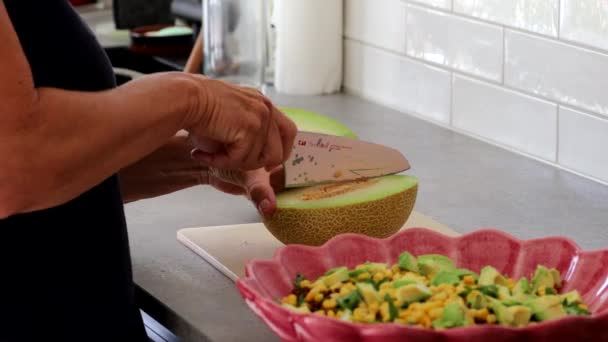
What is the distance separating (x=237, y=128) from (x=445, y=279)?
31cm

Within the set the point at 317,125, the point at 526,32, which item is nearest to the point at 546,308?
the point at 317,125

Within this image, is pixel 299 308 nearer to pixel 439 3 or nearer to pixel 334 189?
pixel 334 189

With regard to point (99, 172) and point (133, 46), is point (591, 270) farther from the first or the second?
point (133, 46)

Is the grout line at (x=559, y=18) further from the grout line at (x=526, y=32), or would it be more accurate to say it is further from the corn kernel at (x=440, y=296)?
the corn kernel at (x=440, y=296)

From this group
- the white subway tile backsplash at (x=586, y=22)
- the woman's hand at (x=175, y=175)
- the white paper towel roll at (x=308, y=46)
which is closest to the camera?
the woman's hand at (x=175, y=175)

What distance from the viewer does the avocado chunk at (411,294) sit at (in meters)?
1.00

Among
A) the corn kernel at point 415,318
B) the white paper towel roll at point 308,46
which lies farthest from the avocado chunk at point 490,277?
the white paper towel roll at point 308,46

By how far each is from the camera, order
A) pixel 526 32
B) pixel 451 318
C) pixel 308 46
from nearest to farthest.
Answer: pixel 451 318, pixel 526 32, pixel 308 46

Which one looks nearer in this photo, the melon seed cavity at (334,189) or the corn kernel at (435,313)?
the corn kernel at (435,313)

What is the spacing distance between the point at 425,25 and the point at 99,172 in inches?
41.4

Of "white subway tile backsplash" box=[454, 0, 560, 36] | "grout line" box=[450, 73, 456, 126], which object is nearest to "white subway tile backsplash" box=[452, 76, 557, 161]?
"grout line" box=[450, 73, 456, 126]

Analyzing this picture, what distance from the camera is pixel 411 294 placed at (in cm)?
100

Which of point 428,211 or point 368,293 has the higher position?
point 368,293

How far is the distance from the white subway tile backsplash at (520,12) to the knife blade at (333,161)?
41 centimetres
